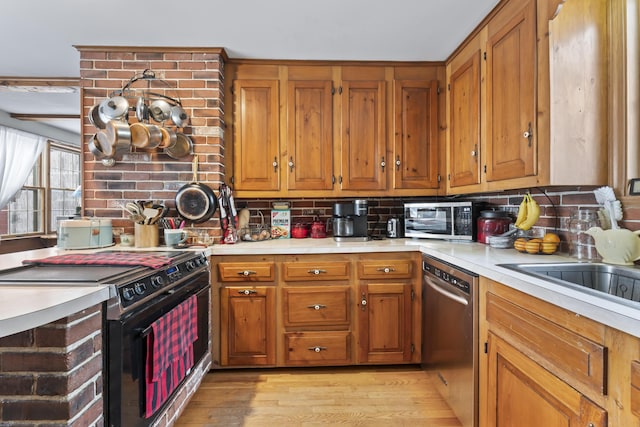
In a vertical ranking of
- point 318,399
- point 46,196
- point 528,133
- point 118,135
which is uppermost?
point 118,135

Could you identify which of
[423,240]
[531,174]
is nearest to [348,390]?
[423,240]

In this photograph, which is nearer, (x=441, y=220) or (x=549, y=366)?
(x=549, y=366)

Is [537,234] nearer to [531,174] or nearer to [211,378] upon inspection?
[531,174]

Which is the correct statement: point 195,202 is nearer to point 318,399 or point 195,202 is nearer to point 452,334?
point 318,399

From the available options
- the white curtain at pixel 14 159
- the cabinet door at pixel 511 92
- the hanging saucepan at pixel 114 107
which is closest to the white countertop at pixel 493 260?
the cabinet door at pixel 511 92

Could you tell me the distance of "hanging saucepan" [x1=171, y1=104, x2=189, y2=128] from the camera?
2.23 m

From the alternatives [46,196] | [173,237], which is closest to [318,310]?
[173,237]

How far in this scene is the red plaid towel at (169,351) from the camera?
54.6 inches

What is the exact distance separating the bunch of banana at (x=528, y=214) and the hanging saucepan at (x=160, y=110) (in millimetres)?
2395

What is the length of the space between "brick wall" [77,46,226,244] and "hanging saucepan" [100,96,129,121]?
16 cm

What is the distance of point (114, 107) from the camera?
2158 millimetres

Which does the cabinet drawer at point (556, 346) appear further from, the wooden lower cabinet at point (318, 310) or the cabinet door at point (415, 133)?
the cabinet door at point (415, 133)

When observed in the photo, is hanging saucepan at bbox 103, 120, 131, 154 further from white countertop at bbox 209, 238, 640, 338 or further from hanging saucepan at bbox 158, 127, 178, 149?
white countertop at bbox 209, 238, 640, 338

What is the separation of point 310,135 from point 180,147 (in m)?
0.98
